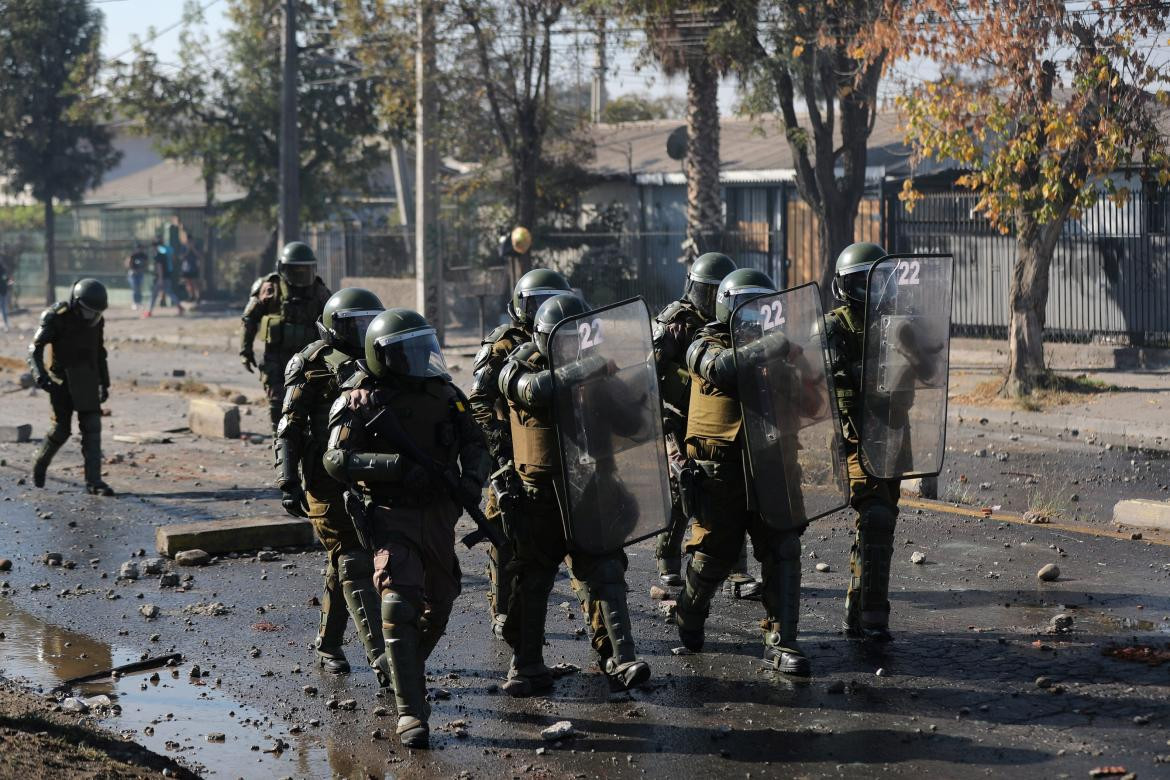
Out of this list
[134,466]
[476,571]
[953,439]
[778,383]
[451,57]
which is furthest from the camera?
[451,57]

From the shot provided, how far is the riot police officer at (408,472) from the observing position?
18.0 ft

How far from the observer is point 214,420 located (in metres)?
14.0

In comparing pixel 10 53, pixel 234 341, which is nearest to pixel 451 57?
pixel 234 341

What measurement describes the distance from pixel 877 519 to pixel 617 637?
1.47 m

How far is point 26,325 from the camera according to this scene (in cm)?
3105

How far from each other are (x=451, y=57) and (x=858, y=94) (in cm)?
686

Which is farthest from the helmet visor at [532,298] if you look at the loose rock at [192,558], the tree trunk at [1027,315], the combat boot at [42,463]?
the tree trunk at [1027,315]

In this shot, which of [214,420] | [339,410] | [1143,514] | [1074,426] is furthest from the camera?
[1074,426]

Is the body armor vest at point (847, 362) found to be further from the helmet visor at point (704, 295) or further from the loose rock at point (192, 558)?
the loose rock at point (192, 558)

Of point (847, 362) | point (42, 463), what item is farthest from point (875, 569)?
point (42, 463)

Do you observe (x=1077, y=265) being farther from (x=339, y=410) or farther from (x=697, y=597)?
(x=339, y=410)

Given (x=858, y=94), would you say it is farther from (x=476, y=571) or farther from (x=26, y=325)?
(x=26, y=325)

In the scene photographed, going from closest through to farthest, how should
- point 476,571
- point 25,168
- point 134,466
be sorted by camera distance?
point 476,571 → point 134,466 → point 25,168

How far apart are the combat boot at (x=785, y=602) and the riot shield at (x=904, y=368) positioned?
70cm
